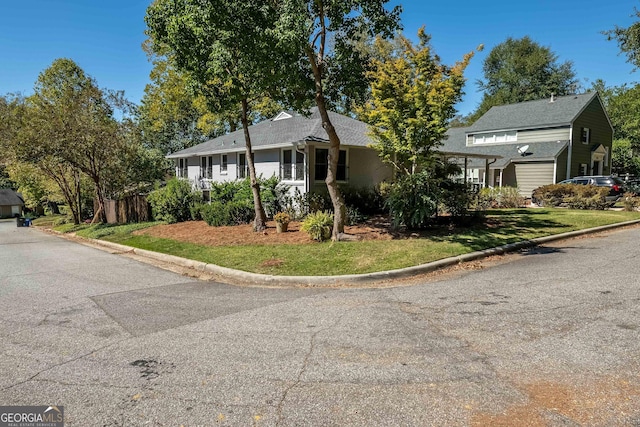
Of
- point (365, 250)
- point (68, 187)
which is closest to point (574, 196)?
point (365, 250)

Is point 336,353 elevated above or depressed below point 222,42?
below

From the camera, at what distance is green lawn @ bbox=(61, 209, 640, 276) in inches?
336

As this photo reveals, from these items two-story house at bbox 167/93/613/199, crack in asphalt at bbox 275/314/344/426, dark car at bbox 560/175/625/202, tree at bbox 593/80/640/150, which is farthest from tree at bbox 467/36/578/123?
crack in asphalt at bbox 275/314/344/426

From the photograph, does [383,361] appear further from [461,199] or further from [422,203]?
[461,199]

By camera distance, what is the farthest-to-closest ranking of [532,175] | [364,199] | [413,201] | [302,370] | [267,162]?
[532,175]
[267,162]
[364,199]
[413,201]
[302,370]

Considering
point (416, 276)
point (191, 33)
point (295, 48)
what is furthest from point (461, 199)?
point (191, 33)

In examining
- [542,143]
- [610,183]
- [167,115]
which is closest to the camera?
[610,183]

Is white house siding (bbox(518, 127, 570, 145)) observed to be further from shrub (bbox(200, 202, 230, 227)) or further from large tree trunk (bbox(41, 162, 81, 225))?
large tree trunk (bbox(41, 162, 81, 225))

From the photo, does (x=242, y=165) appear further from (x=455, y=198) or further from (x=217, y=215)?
(x=455, y=198)

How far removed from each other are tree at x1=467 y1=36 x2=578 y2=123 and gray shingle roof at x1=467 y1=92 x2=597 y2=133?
23.0 metres

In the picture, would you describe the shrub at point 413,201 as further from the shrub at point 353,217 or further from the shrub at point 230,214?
the shrub at point 230,214

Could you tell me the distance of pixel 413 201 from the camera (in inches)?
453

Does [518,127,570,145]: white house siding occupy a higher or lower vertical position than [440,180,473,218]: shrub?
higher

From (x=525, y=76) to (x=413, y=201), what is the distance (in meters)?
52.5
